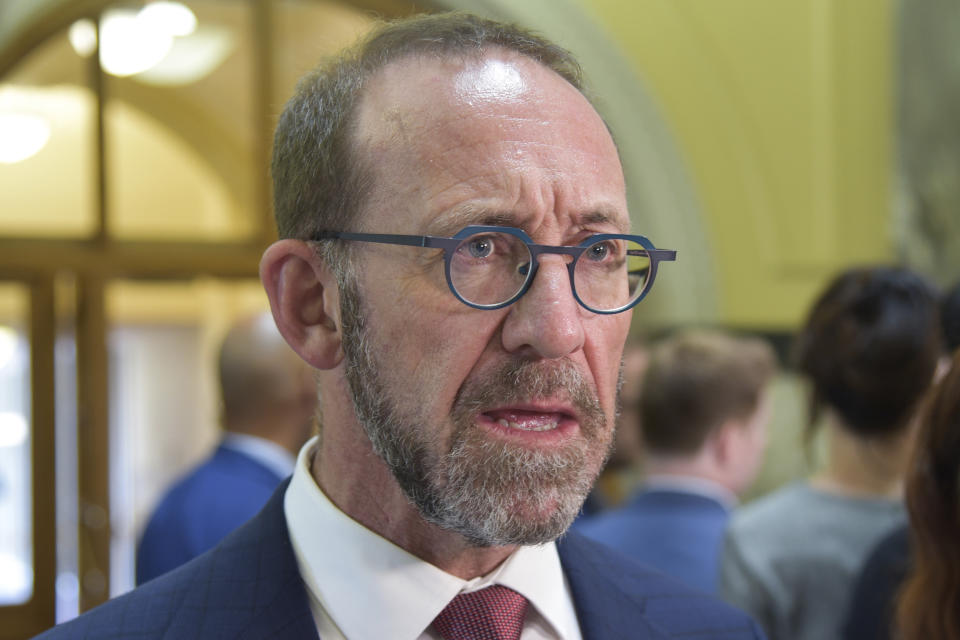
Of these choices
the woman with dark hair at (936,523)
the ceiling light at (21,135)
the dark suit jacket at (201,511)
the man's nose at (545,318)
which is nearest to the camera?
the man's nose at (545,318)

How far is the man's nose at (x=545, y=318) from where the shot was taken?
118cm

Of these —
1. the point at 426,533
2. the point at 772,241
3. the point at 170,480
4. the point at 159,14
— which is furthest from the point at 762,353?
the point at 170,480

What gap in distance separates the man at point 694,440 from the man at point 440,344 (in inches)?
56.3

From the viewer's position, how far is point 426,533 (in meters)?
1.28

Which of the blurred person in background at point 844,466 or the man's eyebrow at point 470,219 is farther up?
the man's eyebrow at point 470,219

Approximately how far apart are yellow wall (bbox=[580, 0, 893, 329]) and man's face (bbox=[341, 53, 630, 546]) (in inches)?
171

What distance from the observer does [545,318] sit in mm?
1185

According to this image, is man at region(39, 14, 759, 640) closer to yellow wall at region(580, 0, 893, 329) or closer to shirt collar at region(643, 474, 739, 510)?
shirt collar at region(643, 474, 739, 510)

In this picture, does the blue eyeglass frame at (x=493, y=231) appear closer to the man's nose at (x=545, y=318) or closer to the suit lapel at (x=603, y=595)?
the man's nose at (x=545, y=318)

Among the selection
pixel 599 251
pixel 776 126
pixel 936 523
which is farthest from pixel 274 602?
pixel 776 126

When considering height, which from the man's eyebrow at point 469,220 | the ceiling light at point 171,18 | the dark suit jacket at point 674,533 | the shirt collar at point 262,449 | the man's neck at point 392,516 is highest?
the ceiling light at point 171,18

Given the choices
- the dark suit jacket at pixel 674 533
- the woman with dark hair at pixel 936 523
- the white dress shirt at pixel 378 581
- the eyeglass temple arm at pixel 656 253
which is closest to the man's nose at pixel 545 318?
the eyeglass temple arm at pixel 656 253

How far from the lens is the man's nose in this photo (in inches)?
46.5

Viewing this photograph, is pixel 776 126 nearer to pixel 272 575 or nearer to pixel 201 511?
pixel 201 511
